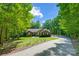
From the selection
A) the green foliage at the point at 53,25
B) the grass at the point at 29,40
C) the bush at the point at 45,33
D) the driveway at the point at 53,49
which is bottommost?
the driveway at the point at 53,49

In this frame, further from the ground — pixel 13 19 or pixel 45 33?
pixel 13 19

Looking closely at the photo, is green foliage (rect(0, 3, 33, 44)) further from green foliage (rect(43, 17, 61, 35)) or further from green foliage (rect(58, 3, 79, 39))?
green foliage (rect(58, 3, 79, 39))

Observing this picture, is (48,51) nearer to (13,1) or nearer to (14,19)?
(14,19)

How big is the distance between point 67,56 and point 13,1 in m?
0.78

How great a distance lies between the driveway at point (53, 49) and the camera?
6.84ft

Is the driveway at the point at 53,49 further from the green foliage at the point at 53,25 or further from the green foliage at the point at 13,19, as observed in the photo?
the green foliage at the point at 13,19

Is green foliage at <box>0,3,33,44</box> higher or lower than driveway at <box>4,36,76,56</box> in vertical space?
higher

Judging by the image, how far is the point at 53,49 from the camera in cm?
213

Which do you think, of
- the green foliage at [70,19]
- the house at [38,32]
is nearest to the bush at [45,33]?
the house at [38,32]

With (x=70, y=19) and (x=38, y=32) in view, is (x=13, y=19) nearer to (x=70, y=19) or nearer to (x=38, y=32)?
(x=38, y=32)

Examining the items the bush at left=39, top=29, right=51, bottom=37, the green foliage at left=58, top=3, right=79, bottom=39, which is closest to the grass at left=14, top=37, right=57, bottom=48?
the bush at left=39, top=29, right=51, bottom=37

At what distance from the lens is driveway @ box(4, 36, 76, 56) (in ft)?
6.84

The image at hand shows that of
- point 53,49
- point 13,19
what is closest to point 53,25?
point 53,49

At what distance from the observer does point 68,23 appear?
216 centimetres
